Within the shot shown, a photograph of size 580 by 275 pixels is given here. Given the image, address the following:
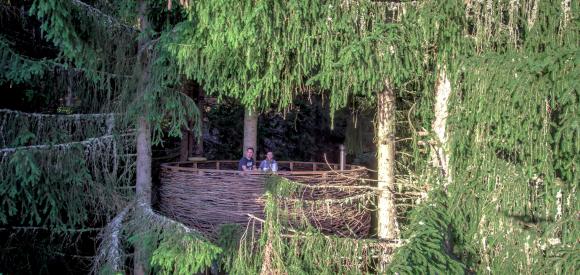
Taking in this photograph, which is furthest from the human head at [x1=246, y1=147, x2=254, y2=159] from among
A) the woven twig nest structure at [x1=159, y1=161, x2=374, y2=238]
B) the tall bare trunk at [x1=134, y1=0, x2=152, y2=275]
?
the tall bare trunk at [x1=134, y1=0, x2=152, y2=275]

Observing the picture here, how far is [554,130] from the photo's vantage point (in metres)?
5.95

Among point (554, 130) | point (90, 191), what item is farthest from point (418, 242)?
point (90, 191)

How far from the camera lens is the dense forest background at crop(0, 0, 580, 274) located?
5840 mm

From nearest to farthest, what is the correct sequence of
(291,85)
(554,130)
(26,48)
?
(554,130)
(291,85)
(26,48)

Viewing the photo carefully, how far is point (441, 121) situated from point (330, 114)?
4.34ft

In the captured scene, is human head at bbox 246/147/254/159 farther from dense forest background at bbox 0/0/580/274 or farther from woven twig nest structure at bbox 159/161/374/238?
dense forest background at bbox 0/0/580/274

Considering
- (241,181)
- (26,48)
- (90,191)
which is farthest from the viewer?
(26,48)

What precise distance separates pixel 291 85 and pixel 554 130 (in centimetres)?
285

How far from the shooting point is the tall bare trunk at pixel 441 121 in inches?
277

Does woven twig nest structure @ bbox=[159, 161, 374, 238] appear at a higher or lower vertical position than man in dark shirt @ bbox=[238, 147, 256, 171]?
lower

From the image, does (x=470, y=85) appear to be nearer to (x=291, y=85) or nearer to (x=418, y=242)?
(x=418, y=242)

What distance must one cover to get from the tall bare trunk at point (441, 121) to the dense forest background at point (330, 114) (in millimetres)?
23

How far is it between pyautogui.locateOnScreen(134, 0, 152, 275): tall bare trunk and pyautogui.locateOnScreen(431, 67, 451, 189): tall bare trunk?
3824 millimetres

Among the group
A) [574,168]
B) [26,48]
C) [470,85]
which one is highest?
[26,48]
